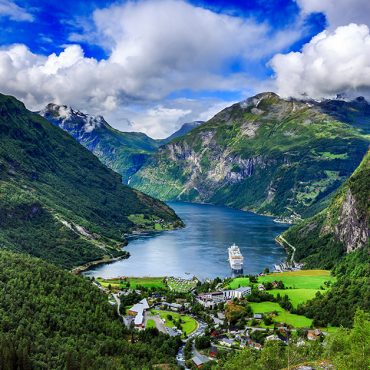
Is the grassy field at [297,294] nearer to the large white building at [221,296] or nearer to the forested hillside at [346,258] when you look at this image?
the forested hillside at [346,258]

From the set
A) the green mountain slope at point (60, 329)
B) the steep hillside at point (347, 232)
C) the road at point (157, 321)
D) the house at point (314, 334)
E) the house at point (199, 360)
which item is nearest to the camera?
the green mountain slope at point (60, 329)

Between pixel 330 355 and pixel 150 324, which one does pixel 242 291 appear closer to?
pixel 150 324

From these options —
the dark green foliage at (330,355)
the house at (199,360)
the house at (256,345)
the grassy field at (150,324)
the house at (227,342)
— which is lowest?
the house at (199,360)

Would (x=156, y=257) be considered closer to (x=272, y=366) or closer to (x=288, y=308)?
(x=288, y=308)

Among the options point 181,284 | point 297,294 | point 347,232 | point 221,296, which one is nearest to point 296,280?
point 297,294

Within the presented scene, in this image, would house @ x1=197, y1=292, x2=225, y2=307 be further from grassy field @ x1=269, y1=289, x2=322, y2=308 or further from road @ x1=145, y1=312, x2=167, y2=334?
road @ x1=145, y1=312, x2=167, y2=334

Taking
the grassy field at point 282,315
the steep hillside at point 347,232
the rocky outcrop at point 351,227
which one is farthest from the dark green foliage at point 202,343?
the rocky outcrop at point 351,227
